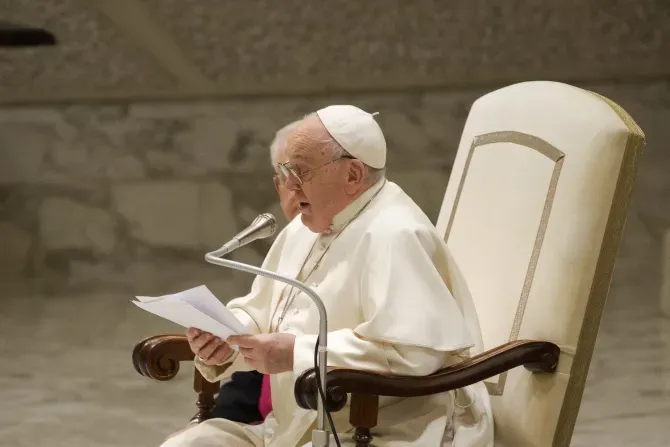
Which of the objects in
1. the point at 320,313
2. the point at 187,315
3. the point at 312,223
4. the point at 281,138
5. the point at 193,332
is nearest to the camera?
the point at 320,313

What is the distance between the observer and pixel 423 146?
18.6ft

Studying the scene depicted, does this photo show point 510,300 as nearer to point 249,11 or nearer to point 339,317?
point 339,317

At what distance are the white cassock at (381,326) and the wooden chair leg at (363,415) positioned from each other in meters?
0.06

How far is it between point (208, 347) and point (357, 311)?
0.32 m

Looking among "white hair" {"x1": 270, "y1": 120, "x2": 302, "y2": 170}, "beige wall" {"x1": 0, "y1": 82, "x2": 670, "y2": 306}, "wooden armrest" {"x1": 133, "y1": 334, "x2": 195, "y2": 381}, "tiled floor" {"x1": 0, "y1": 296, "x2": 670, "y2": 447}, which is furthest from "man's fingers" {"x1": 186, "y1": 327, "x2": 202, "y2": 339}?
"beige wall" {"x1": 0, "y1": 82, "x2": 670, "y2": 306}

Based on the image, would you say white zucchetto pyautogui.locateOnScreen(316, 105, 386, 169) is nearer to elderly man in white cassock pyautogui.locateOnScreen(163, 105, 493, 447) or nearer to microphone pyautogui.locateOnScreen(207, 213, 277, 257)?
elderly man in white cassock pyautogui.locateOnScreen(163, 105, 493, 447)

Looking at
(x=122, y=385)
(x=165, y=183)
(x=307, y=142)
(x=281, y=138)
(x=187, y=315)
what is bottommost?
(x=122, y=385)

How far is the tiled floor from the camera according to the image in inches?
136

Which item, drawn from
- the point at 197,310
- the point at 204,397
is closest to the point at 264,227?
the point at 197,310

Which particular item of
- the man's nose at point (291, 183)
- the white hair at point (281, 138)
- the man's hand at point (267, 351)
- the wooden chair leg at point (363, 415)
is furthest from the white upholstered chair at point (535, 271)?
the white hair at point (281, 138)

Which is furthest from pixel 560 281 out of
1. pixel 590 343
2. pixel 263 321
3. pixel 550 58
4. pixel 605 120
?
pixel 550 58

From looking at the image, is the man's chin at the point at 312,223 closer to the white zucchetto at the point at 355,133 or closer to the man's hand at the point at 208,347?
the white zucchetto at the point at 355,133

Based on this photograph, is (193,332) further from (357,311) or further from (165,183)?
(165,183)

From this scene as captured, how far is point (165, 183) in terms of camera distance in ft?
19.9
